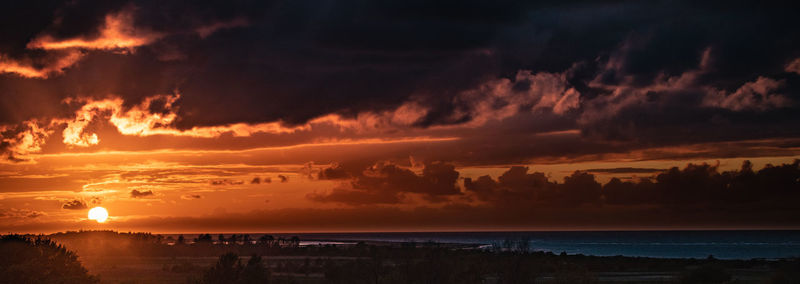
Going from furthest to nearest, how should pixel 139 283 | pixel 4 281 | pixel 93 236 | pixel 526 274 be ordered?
pixel 93 236 → pixel 139 283 → pixel 526 274 → pixel 4 281

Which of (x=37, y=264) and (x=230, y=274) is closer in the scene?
(x=37, y=264)

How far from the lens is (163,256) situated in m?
112

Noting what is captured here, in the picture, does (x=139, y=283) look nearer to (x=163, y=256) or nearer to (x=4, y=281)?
(x=4, y=281)

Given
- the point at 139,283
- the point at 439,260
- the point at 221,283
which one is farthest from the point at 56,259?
the point at 439,260

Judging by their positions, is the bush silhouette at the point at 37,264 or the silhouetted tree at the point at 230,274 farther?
the silhouetted tree at the point at 230,274

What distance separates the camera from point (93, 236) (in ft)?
492

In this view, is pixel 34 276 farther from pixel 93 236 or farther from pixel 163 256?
pixel 93 236

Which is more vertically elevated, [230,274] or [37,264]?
[37,264]

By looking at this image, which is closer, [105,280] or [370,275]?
[370,275]

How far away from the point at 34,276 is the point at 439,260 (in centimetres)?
2432

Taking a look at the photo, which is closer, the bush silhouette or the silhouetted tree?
the bush silhouette

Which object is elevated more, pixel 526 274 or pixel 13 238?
pixel 13 238

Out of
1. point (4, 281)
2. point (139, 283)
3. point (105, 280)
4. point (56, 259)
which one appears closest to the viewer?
point (4, 281)

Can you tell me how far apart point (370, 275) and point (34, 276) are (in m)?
20.3
